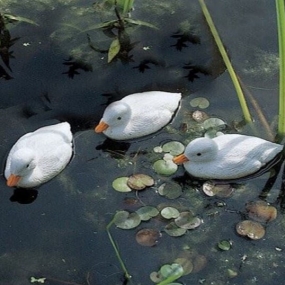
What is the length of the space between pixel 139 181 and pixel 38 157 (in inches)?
16.2

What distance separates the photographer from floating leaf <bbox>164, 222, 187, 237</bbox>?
271cm

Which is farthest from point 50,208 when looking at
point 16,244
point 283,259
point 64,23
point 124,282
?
point 64,23

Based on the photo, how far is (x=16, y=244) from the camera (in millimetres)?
2703

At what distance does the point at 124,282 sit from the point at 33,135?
2.43ft

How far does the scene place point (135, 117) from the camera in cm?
301

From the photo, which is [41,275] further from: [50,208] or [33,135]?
[33,135]

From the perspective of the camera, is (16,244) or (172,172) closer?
(16,244)

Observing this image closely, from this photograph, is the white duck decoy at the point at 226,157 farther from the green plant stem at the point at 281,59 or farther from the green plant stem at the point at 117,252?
the green plant stem at the point at 117,252

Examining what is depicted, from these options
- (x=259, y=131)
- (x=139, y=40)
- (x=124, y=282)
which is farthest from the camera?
(x=139, y=40)

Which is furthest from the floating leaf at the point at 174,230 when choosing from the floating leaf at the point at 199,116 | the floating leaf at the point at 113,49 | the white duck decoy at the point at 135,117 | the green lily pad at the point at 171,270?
the floating leaf at the point at 113,49

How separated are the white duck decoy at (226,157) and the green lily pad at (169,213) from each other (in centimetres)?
20

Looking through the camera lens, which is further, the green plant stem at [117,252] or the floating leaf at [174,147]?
the floating leaf at [174,147]

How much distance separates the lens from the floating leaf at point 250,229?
270cm

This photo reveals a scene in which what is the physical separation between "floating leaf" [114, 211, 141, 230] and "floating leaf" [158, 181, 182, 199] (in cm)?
16
